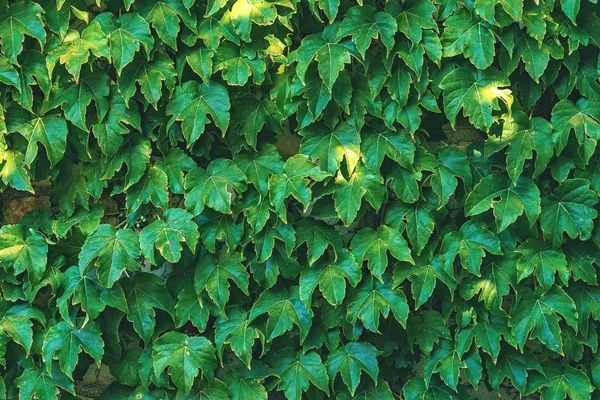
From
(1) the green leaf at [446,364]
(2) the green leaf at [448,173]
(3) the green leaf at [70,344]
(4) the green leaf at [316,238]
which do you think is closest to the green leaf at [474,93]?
(2) the green leaf at [448,173]

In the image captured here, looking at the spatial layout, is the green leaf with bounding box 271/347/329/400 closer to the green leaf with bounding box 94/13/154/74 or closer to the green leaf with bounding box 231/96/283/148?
the green leaf with bounding box 231/96/283/148

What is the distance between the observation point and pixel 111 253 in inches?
123

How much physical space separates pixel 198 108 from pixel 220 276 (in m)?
0.61

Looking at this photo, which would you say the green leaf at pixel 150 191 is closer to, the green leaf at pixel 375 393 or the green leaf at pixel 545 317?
the green leaf at pixel 375 393

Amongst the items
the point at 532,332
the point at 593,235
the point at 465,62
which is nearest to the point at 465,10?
the point at 465,62

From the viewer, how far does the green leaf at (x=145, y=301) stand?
3.26m

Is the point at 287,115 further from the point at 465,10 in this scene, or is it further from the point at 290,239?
the point at 465,10

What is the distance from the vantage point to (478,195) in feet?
10.4

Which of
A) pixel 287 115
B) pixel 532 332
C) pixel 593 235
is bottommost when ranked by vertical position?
pixel 532 332


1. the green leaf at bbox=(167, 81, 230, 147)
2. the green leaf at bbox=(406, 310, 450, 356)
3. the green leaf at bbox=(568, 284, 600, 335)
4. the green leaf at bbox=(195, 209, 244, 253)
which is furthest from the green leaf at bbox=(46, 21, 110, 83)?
the green leaf at bbox=(568, 284, 600, 335)

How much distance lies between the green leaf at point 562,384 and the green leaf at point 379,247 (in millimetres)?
676

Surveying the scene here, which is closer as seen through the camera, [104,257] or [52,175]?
[104,257]

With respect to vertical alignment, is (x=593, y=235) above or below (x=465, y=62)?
below

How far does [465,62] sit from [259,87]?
2.46 feet
